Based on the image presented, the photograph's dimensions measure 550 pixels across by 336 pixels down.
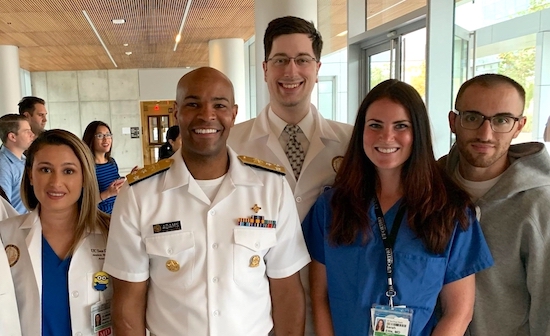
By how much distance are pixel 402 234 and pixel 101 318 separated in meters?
1.21

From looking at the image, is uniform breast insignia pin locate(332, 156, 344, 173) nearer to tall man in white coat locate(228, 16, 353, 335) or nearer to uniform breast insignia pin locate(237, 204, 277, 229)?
tall man in white coat locate(228, 16, 353, 335)

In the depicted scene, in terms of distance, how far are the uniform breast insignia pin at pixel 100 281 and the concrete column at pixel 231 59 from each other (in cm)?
876

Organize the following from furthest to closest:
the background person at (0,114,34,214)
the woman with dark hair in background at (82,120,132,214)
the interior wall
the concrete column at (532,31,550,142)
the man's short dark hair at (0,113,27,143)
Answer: the interior wall, the woman with dark hair in background at (82,120,132,214), the man's short dark hair at (0,113,27,143), the background person at (0,114,34,214), the concrete column at (532,31,550,142)

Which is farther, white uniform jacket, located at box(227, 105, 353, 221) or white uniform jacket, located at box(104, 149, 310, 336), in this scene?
white uniform jacket, located at box(227, 105, 353, 221)

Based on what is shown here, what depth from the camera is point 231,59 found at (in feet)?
34.0

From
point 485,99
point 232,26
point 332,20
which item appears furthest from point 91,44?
point 485,99

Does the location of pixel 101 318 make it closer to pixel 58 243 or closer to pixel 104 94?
pixel 58 243

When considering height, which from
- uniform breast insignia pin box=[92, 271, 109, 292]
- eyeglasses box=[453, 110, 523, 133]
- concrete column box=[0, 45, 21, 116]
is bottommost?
uniform breast insignia pin box=[92, 271, 109, 292]

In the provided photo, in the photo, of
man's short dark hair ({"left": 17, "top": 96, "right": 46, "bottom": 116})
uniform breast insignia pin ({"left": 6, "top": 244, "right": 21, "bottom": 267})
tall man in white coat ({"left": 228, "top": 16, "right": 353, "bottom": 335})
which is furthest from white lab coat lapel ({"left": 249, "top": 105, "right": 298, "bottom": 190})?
man's short dark hair ({"left": 17, "top": 96, "right": 46, "bottom": 116})

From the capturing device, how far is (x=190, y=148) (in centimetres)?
162

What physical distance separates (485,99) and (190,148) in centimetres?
112

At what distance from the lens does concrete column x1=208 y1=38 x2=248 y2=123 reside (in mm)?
10320

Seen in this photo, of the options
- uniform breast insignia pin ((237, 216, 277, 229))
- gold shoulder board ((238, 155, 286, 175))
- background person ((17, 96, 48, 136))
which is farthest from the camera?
background person ((17, 96, 48, 136))

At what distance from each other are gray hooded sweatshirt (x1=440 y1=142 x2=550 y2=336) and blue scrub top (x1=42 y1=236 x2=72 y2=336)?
1.57 meters
